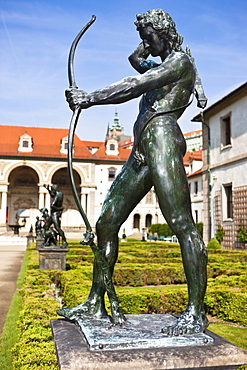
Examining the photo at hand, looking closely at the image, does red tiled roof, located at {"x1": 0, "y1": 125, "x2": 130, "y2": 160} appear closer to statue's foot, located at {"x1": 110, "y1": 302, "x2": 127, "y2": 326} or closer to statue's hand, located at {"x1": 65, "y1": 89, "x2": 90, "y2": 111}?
statue's hand, located at {"x1": 65, "y1": 89, "x2": 90, "y2": 111}

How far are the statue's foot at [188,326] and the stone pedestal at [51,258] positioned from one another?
771cm

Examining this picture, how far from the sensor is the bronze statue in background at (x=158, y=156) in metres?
2.38

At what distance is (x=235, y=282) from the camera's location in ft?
22.6

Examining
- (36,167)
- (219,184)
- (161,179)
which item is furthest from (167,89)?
(36,167)

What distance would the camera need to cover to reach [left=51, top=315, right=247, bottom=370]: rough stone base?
1.85 meters

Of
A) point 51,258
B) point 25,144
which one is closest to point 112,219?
point 51,258

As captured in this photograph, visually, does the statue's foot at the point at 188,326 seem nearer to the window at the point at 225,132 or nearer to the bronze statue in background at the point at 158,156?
the bronze statue in background at the point at 158,156

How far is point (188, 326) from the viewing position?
227cm

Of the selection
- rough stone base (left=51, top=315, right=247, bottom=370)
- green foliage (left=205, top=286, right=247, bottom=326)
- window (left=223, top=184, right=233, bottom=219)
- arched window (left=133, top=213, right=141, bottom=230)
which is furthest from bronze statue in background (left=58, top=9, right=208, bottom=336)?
arched window (left=133, top=213, right=141, bottom=230)

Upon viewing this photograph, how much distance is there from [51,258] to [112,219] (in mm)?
7544

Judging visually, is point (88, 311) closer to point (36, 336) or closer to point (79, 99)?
point (36, 336)

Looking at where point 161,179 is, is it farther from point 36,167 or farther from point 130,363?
point 36,167

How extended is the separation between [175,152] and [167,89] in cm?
48

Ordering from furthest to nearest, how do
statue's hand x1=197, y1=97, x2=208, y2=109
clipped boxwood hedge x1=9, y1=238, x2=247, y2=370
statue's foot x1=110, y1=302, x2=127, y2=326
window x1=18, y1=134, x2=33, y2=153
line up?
window x1=18, y1=134, x2=33, y2=153 → clipped boxwood hedge x1=9, y1=238, x2=247, y2=370 → statue's hand x1=197, y1=97, x2=208, y2=109 → statue's foot x1=110, y1=302, x2=127, y2=326
